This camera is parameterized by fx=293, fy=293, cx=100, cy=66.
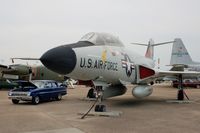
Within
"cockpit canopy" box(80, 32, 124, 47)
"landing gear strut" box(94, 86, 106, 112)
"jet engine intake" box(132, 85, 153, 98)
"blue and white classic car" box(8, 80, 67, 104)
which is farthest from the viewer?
"blue and white classic car" box(8, 80, 67, 104)

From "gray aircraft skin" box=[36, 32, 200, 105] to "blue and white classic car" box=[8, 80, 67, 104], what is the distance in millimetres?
4242

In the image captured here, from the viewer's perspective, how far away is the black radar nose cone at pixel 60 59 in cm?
1032

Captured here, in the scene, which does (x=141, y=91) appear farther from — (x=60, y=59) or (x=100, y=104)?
(x=60, y=59)

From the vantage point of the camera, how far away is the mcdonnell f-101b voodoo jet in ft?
34.5

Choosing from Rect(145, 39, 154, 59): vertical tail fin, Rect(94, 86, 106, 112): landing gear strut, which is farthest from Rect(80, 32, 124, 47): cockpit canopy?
Rect(145, 39, 154, 59): vertical tail fin

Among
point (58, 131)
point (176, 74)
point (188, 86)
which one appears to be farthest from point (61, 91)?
point (188, 86)

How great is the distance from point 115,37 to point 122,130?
687 centimetres

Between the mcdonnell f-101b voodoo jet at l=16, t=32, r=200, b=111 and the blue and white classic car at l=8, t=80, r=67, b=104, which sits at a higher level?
the mcdonnell f-101b voodoo jet at l=16, t=32, r=200, b=111

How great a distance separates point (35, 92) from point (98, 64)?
5.44 m

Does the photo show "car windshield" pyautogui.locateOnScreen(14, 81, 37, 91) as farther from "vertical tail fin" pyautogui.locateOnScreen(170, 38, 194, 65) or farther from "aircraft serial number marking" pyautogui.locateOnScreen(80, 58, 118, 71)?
"vertical tail fin" pyautogui.locateOnScreen(170, 38, 194, 65)

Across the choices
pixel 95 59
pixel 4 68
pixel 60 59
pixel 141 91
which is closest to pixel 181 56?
pixel 4 68

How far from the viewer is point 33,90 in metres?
15.8

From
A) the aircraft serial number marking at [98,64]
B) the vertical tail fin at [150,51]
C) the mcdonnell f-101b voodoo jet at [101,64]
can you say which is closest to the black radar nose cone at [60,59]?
the mcdonnell f-101b voodoo jet at [101,64]

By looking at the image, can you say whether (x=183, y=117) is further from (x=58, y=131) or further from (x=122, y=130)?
(x=58, y=131)
